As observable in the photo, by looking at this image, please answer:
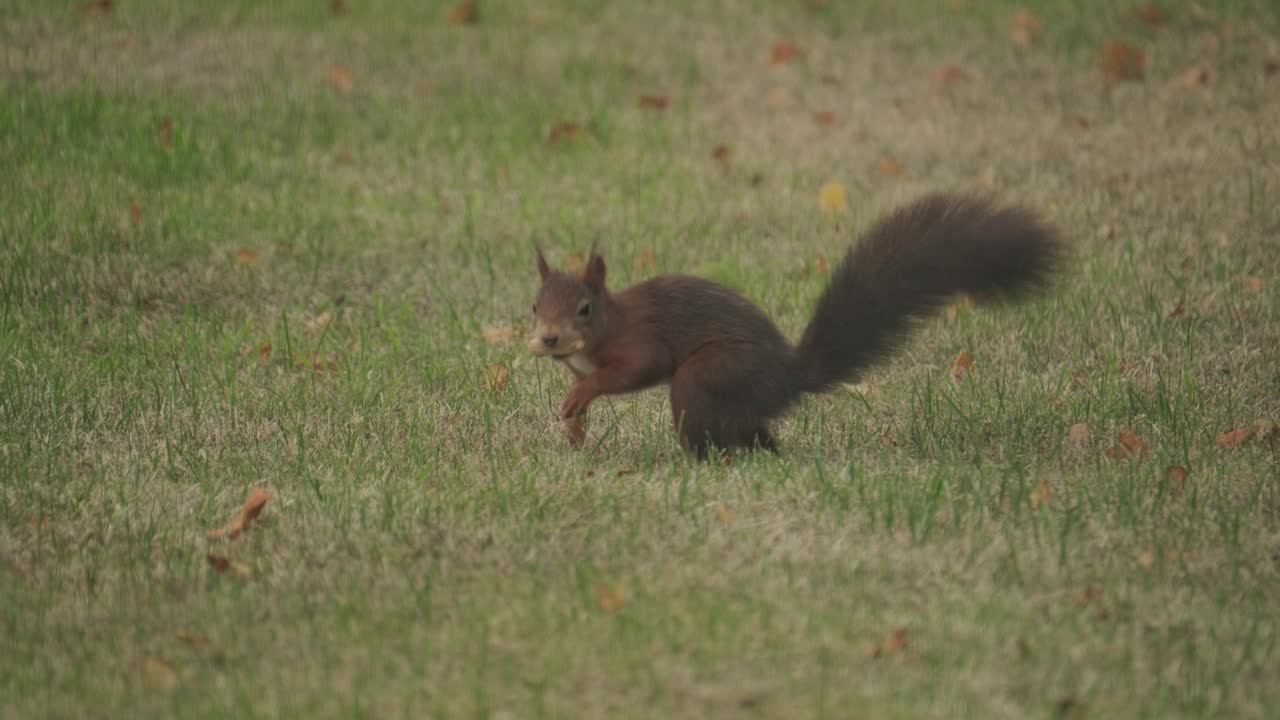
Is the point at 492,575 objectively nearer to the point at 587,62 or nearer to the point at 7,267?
the point at 7,267

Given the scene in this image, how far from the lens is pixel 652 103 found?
8.27 meters

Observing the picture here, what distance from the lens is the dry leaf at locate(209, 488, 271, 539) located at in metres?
3.88

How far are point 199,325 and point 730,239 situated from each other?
2178mm

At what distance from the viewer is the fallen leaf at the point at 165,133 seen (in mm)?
7312

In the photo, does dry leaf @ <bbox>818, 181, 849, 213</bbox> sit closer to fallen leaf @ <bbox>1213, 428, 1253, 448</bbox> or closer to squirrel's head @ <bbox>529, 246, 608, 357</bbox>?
fallen leaf @ <bbox>1213, 428, 1253, 448</bbox>

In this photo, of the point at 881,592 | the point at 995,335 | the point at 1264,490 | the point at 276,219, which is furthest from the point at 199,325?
the point at 1264,490

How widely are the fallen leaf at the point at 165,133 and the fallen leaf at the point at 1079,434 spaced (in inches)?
170

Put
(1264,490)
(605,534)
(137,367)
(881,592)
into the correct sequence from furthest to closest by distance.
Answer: (137,367) < (1264,490) < (605,534) < (881,592)

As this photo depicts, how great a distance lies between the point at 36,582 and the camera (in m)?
3.68

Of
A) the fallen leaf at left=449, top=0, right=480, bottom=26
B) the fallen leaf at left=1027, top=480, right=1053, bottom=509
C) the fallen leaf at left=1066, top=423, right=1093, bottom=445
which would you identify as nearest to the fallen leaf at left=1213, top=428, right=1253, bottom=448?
the fallen leaf at left=1066, top=423, right=1093, bottom=445

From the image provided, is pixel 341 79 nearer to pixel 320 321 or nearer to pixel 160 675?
pixel 320 321

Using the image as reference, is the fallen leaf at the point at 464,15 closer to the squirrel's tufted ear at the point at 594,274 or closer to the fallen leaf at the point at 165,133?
the fallen leaf at the point at 165,133

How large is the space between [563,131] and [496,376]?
112 inches

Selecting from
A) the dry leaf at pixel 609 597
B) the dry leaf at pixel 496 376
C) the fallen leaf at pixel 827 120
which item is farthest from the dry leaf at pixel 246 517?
the fallen leaf at pixel 827 120
